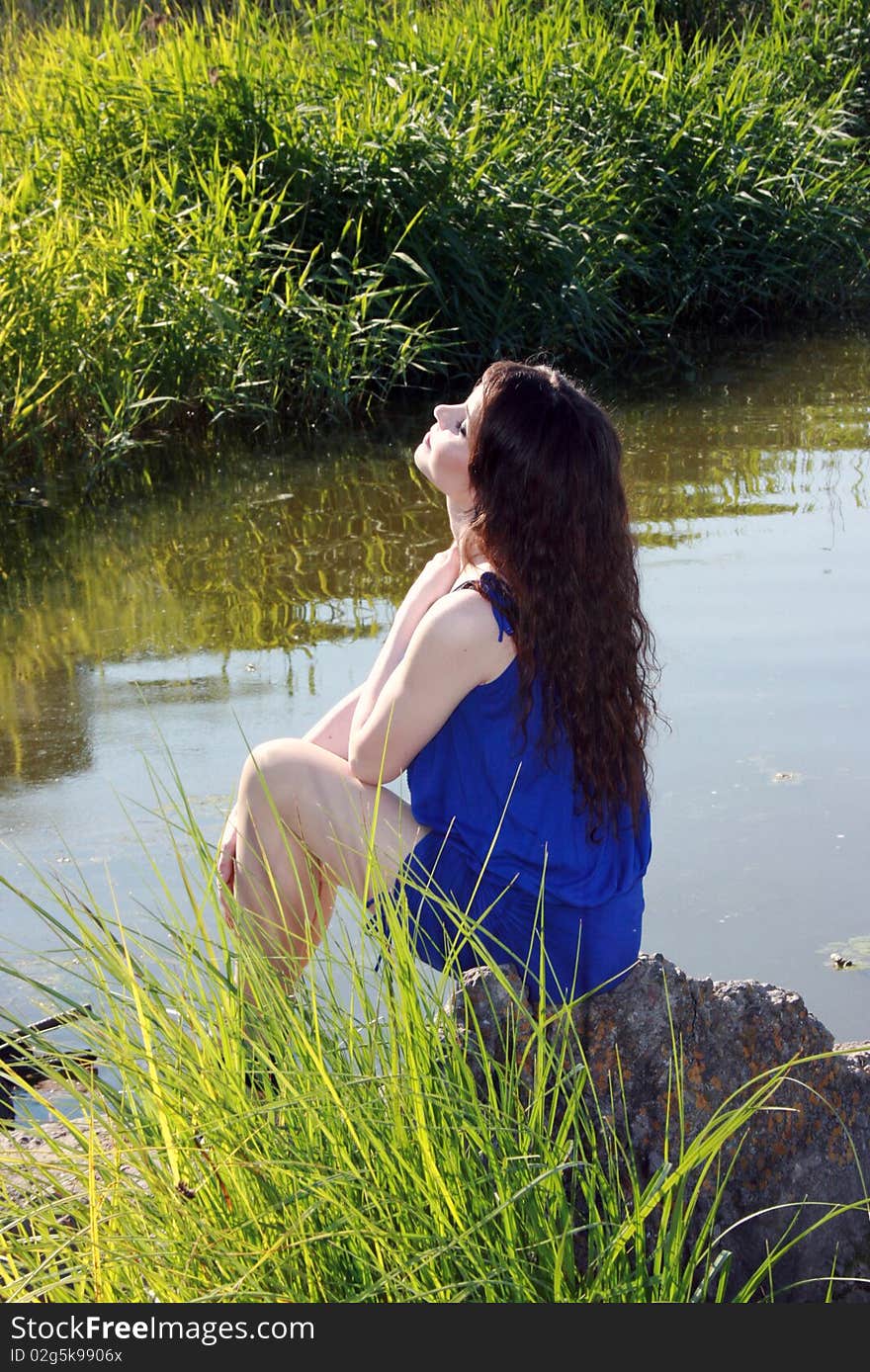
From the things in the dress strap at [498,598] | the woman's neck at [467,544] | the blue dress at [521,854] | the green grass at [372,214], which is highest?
the green grass at [372,214]

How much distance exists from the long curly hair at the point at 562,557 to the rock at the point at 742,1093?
1.20 feet

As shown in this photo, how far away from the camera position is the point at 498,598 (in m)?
2.50

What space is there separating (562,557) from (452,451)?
10.3 inches

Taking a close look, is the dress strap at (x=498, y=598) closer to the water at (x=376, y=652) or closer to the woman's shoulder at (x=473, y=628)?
the woman's shoulder at (x=473, y=628)

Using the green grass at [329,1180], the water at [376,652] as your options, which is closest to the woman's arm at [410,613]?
the water at [376,652]

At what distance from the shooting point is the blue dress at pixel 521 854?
2.45 m

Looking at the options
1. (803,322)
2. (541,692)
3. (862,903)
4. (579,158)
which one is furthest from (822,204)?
(541,692)

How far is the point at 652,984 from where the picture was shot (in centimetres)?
220

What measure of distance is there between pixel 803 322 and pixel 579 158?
6.46 feet

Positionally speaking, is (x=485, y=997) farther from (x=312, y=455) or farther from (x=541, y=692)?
(x=312, y=455)

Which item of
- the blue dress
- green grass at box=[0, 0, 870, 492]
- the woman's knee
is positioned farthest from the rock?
green grass at box=[0, 0, 870, 492]

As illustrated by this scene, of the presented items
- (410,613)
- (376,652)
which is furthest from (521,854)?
(376,652)

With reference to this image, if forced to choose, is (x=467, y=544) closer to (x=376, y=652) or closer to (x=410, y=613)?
(x=410, y=613)

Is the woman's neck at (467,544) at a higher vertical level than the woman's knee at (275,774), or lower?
higher
